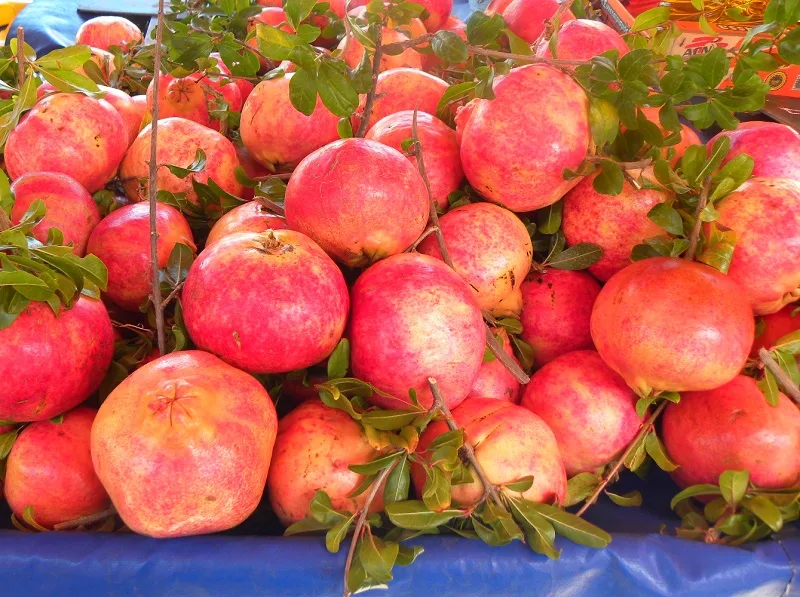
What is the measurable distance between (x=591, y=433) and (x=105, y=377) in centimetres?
91

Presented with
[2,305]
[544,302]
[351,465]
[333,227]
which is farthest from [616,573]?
[2,305]

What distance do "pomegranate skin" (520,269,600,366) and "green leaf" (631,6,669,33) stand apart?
58 centimetres

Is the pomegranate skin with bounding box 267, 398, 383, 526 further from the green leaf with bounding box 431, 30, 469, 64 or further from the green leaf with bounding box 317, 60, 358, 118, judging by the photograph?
the green leaf with bounding box 431, 30, 469, 64

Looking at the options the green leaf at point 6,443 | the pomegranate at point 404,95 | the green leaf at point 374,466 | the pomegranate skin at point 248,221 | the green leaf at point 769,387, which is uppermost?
the pomegranate at point 404,95

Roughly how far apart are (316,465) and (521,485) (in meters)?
0.34

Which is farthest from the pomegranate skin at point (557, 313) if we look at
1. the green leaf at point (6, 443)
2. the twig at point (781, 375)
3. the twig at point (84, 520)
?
the green leaf at point (6, 443)

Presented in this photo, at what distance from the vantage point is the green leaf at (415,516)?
2.99 ft

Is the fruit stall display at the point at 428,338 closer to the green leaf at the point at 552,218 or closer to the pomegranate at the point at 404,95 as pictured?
the green leaf at the point at 552,218

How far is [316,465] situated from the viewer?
3.34 feet

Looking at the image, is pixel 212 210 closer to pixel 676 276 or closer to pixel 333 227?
pixel 333 227

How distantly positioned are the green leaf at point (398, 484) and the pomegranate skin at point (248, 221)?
0.53 meters

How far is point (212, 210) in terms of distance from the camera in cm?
144

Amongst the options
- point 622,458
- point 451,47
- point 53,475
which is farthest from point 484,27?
point 53,475

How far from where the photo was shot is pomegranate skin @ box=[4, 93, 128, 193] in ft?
4.60
